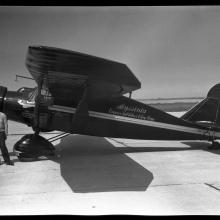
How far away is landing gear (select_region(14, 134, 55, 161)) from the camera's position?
25.2 ft

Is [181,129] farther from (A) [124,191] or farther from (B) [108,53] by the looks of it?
(A) [124,191]

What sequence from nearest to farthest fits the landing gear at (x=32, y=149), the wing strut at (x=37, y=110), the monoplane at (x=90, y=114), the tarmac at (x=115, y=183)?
the tarmac at (x=115, y=183)
the monoplane at (x=90, y=114)
the landing gear at (x=32, y=149)
the wing strut at (x=37, y=110)

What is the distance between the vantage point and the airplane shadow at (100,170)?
5.48 m

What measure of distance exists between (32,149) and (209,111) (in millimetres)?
5276

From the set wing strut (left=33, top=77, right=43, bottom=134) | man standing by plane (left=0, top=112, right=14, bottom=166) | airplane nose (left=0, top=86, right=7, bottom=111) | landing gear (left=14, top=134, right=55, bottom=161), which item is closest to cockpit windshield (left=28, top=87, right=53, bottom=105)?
wing strut (left=33, top=77, right=43, bottom=134)

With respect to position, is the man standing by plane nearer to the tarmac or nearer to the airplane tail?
the tarmac

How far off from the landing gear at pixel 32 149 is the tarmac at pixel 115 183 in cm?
19

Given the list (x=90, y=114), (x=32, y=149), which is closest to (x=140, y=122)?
(x=90, y=114)

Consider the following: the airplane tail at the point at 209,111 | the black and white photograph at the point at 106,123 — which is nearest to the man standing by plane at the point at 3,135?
the black and white photograph at the point at 106,123

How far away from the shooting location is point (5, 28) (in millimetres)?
5434

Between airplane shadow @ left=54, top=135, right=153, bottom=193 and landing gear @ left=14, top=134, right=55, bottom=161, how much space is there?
1.36ft

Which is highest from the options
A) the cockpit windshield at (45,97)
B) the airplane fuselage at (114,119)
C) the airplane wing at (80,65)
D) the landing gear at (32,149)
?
the airplane wing at (80,65)

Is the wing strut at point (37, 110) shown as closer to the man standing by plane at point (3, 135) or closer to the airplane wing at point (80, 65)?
the man standing by plane at point (3, 135)

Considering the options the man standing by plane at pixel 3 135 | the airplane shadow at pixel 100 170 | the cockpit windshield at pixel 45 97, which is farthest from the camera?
the cockpit windshield at pixel 45 97
